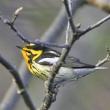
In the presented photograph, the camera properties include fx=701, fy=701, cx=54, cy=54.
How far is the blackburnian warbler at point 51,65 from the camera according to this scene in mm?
2586

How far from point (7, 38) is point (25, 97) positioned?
2853mm

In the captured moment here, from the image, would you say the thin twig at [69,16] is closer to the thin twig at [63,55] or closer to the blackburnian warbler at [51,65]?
the thin twig at [63,55]

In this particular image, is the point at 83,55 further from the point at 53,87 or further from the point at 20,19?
the point at 53,87

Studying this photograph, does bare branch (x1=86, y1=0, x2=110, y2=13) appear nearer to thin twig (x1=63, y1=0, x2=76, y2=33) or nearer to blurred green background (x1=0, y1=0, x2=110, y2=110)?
thin twig (x1=63, y1=0, x2=76, y2=33)

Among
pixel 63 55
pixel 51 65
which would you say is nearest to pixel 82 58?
pixel 51 65

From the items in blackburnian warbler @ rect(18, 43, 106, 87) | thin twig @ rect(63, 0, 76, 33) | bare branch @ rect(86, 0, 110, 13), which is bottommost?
bare branch @ rect(86, 0, 110, 13)

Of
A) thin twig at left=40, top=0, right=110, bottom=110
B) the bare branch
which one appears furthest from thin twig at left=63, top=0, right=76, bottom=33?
the bare branch

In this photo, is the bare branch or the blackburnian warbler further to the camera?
the bare branch

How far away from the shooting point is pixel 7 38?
18.1 ft

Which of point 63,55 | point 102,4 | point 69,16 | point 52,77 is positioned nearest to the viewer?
point 69,16

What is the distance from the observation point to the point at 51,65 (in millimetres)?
2604

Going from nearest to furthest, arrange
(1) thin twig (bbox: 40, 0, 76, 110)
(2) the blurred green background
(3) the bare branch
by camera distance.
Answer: (1) thin twig (bbox: 40, 0, 76, 110) → (3) the bare branch → (2) the blurred green background

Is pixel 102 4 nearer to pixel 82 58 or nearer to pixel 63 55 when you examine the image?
pixel 63 55

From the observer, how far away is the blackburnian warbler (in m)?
2.59
